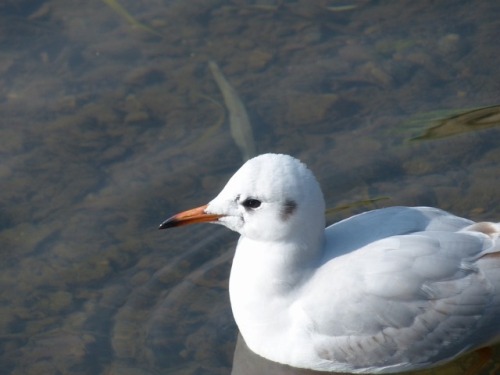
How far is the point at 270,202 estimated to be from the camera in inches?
275

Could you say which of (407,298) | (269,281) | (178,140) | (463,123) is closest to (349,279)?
(407,298)

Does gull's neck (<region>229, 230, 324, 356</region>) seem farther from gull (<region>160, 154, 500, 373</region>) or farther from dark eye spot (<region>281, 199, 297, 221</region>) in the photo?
dark eye spot (<region>281, 199, 297, 221</region>)

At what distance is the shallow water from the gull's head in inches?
40.9

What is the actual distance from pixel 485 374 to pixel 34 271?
3.26 meters

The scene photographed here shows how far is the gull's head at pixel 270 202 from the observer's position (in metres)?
6.92

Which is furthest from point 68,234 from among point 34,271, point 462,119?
point 462,119

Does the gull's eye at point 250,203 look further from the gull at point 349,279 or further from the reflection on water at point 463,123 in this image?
the reflection on water at point 463,123

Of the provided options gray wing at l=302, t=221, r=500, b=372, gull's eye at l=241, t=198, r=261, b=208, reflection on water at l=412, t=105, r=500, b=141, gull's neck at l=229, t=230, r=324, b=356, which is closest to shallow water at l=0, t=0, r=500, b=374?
reflection on water at l=412, t=105, r=500, b=141

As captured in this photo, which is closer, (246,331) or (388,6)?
(246,331)

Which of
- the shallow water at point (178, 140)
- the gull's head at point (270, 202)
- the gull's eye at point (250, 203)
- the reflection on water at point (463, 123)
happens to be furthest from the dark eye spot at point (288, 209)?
the reflection on water at point (463, 123)

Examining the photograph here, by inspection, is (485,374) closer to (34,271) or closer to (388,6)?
(34,271)

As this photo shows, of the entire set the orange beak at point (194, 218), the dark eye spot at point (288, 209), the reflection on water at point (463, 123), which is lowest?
the reflection on water at point (463, 123)

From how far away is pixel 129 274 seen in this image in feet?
26.9

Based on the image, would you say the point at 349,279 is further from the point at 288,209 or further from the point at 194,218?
the point at 194,218
